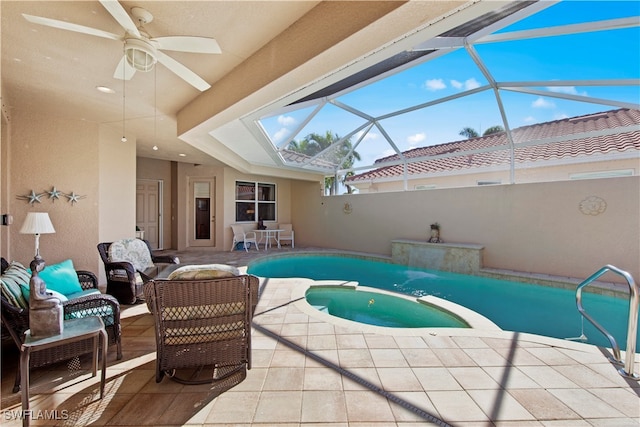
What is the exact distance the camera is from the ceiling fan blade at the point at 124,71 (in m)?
2.77

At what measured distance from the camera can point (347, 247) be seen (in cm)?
995

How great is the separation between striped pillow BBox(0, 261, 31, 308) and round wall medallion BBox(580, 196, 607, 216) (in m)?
8.98

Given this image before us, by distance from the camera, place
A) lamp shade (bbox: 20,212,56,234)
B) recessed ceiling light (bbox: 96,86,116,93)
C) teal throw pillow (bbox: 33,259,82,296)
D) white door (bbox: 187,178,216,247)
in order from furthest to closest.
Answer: white door (bbox: 187,178,216,247)
lamp shade (bbox: 20,212,56,234)
recessed ceiling light (bbox: 96,86,116,93)
teal throw pillow (bbox: 33,259,82,296)

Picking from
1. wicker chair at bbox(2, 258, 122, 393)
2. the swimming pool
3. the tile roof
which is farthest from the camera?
the tile roof

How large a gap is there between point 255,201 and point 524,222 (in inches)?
330

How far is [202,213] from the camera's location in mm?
9656

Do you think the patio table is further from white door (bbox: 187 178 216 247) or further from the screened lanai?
the screened lanai

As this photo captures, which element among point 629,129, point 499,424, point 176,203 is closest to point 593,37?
point 629,129

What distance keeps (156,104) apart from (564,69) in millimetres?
6658

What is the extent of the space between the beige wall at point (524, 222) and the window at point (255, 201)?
11.3ft

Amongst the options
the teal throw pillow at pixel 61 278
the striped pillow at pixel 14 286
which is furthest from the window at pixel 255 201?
the striped pillow at pixel 14 286

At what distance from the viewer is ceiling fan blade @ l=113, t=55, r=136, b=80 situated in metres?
2.77

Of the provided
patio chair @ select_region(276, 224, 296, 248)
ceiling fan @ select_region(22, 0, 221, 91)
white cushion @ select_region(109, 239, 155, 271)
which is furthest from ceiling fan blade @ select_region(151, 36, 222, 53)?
patio chair @ select_region(276, 224, 296, 248)

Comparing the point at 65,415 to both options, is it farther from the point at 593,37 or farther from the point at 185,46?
the point at 593,37
